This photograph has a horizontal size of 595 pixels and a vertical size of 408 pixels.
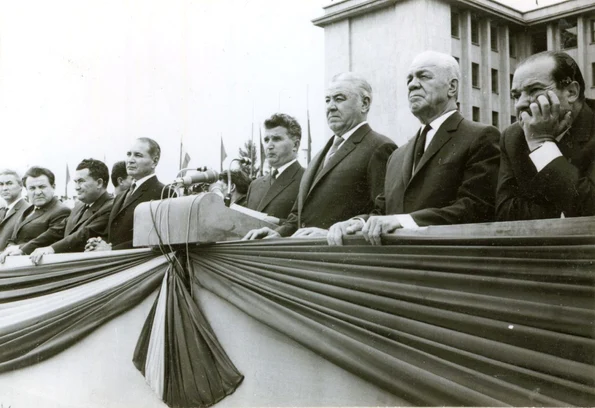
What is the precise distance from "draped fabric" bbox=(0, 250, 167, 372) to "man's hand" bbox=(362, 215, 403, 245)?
1.62 m

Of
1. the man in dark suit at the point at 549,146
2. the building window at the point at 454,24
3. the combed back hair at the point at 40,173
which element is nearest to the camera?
the man in dark suit at the point at 549,146

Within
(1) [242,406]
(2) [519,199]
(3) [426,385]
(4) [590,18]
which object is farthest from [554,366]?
(4) [590,18]

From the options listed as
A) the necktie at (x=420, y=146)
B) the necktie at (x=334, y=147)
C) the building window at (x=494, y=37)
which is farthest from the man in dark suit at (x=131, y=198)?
the building window at (x=494, y=37)

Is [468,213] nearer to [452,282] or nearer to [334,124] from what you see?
[452,282]

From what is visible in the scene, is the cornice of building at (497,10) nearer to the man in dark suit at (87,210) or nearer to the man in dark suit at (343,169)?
the man in dark suit at (343,169)

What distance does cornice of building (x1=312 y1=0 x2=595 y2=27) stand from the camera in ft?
12.7

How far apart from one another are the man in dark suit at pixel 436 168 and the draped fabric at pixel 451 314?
0.16m

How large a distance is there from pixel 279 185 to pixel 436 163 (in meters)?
1.54

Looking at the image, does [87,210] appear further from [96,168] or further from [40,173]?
[40,173]

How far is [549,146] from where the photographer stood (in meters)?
2.77

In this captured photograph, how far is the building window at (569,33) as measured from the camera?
3.88 metres

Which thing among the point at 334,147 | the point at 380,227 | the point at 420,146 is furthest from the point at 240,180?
the point at 380,227

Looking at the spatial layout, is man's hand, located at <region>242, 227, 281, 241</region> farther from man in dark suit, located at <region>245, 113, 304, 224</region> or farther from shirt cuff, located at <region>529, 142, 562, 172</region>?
shirt cuff, located at <region>529, 142, 562, 172</region>

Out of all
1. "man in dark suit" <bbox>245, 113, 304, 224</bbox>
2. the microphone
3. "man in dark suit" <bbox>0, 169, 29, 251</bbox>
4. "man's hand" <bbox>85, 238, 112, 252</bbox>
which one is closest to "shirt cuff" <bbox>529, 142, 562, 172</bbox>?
"man in dark suit" <bbox>245, 113, 304, 224</bbox>
